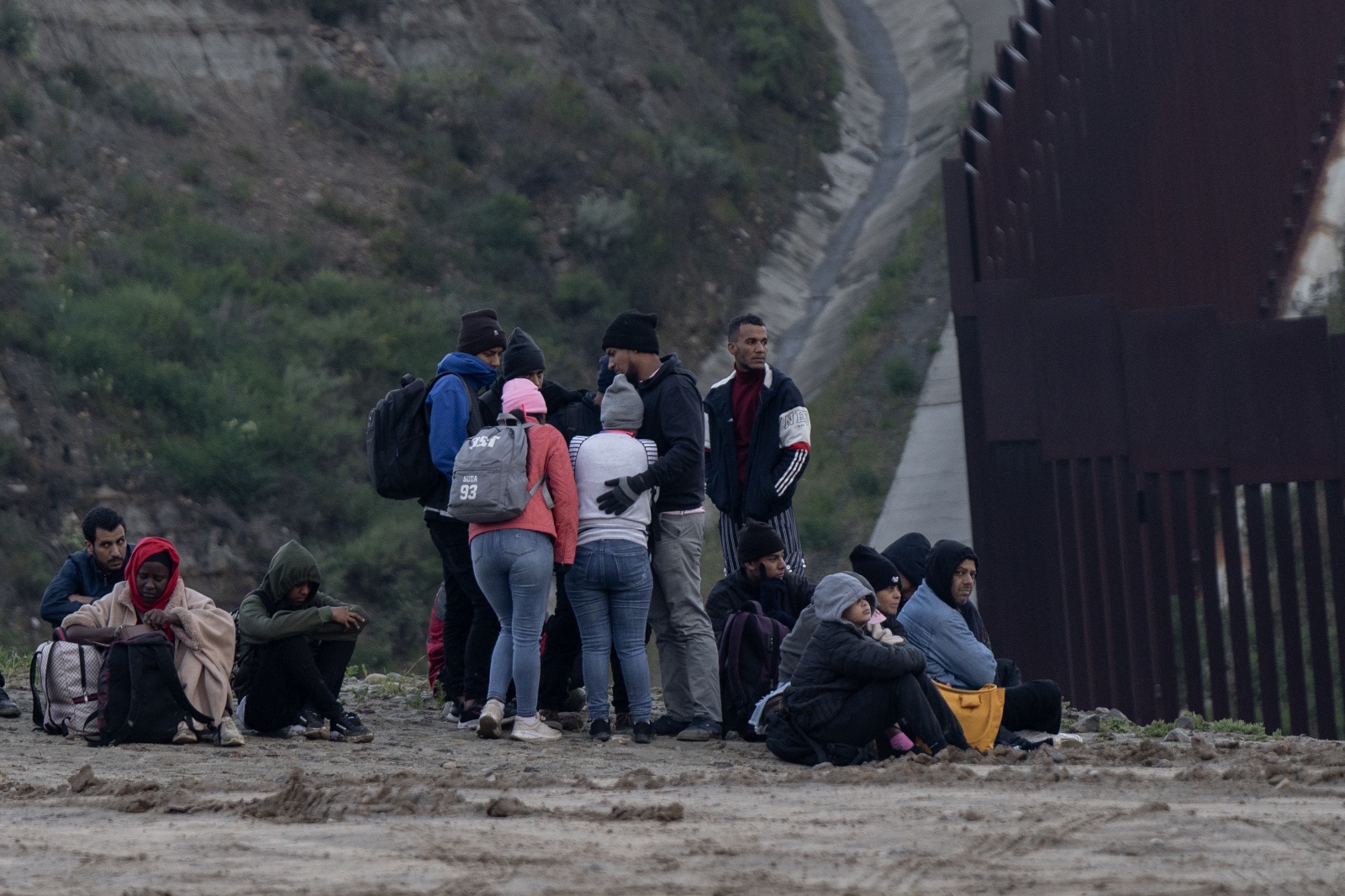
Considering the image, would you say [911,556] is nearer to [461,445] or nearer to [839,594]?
[839,594]

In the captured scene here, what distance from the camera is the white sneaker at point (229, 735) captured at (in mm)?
7141

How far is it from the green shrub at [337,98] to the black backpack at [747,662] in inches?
768

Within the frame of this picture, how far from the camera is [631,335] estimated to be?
7.55 m

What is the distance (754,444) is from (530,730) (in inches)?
72.2

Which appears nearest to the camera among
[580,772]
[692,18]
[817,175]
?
[580,772]

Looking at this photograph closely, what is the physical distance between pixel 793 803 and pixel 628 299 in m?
19.2

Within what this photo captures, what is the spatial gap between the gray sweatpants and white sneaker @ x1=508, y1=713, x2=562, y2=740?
2.09 feet

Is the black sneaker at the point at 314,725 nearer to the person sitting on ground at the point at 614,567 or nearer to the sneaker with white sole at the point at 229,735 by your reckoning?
the sneaker with white sole at the point at 229,735

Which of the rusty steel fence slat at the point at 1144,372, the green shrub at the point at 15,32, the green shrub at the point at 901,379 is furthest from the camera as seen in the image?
the green shrub at the point at 15,32

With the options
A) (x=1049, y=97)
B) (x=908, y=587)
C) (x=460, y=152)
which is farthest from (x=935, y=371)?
(x=908, y=587)

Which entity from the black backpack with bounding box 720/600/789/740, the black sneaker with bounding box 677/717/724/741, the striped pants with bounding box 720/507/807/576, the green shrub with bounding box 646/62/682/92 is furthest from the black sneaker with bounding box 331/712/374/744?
the green shrub with bounding box 646/62/682/92

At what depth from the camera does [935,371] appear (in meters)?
20.6

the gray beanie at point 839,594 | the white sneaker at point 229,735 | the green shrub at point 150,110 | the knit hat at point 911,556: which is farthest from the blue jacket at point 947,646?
the green shrub at point 150,110

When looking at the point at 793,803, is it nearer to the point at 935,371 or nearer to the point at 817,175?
the point at 935,371
